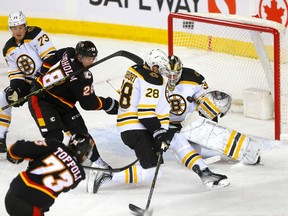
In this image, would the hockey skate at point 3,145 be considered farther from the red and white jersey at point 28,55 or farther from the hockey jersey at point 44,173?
the hockey jersey at point 44,173

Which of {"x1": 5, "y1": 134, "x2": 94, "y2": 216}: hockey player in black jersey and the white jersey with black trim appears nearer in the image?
{"x1": 5, "y1": 134, "x2": 94, "y2": 216}: hockey player in black jersey

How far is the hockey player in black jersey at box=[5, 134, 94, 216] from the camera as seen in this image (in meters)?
4.63

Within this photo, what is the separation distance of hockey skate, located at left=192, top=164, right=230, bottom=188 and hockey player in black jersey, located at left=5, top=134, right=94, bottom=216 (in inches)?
47.8

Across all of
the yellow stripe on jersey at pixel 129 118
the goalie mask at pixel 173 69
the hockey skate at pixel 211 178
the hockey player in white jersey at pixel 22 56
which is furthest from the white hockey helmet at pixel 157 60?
the hockey player in white jersey at pixel 22 56

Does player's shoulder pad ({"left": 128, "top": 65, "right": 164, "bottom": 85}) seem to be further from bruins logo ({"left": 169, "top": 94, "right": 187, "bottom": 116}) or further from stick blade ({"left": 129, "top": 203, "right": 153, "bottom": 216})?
stick blade ({"left": 129, "top": 203, "right": 153, "bottom": 216})

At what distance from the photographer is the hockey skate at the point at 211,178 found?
5.69m

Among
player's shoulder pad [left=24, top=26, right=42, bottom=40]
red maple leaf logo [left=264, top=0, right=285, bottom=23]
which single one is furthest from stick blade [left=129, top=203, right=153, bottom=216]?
red maple leaf logo [left=264, top=0, right=285, bottom=23]

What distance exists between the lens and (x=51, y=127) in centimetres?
593

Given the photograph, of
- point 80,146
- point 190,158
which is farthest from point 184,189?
point 80,146

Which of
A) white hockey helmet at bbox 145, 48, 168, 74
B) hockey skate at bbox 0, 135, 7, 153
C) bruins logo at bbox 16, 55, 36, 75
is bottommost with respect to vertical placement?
hockey skate at bbox 0, 135, 7, 153

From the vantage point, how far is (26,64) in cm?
643

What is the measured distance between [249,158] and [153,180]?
894 mm

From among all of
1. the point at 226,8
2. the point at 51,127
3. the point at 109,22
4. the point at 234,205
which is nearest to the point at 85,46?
the point at 51,127

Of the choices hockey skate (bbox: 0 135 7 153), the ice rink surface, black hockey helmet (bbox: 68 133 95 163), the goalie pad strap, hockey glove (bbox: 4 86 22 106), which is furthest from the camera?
hockey skate (bbox: 0 135 7 153)
